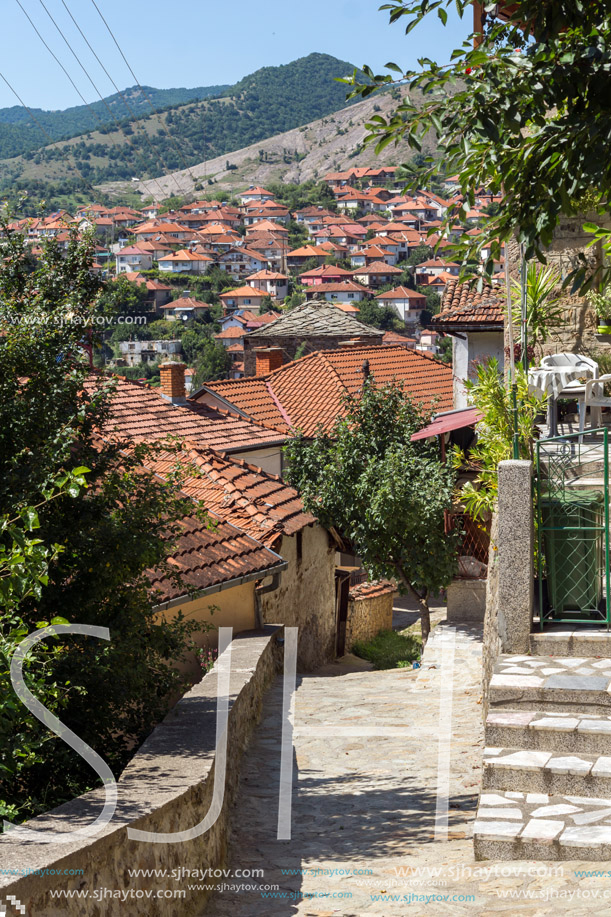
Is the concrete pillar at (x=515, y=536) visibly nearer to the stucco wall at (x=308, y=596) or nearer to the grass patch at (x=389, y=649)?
the stucco wall at (x=308, y=596)

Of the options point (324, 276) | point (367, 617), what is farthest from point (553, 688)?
point (324, 276)

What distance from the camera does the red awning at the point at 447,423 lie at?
45.9 ft

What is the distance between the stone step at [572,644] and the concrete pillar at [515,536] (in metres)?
0.24

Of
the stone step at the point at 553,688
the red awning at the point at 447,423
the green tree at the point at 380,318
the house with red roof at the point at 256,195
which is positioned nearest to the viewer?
the stone step at the point at 553,688

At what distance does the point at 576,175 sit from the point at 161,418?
36.9 feet

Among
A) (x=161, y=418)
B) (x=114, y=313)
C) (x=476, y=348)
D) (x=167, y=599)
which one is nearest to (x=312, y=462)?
(x=161, y=418)

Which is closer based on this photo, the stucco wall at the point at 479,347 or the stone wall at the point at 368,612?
the stucco wall at the point at 479,347

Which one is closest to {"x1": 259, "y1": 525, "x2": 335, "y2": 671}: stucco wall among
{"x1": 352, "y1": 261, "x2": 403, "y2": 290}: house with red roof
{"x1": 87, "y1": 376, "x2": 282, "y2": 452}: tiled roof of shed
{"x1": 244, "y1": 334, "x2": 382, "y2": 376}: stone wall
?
{"x1": 87, "y1": 376, "x2": 282, "y2": 452}: tiled roof of shed

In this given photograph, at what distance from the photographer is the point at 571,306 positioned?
11.8m

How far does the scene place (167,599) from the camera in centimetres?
837

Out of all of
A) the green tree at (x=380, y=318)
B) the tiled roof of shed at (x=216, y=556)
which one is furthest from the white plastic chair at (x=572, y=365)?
the green tree at (x=380, y=318)

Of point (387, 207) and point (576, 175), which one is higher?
point (387, 207)

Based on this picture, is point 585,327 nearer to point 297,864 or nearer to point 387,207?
point 297,864

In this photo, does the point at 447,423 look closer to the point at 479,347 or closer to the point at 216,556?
the point at 479,347
